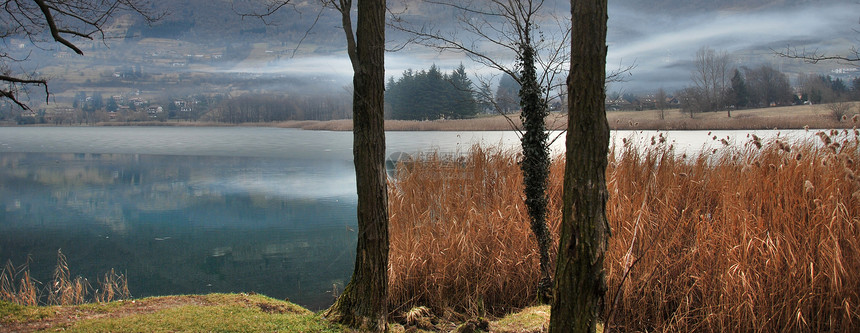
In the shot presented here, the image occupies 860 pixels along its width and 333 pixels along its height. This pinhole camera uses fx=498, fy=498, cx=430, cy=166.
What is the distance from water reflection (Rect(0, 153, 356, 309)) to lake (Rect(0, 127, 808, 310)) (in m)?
0.04

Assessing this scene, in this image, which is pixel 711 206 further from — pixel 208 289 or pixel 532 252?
pixel 208 289

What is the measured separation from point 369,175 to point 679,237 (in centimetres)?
352

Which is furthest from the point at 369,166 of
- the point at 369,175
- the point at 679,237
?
the point at 679,237

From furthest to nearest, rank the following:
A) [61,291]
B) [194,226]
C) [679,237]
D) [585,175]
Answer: [194,226] → [61,291] → [679,237] → [585,175]

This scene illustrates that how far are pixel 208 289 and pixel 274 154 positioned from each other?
23.6 meters

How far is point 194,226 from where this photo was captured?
12562 millimetres

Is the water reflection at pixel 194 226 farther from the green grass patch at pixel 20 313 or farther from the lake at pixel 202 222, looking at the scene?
the green grass patch at pixel 20 313

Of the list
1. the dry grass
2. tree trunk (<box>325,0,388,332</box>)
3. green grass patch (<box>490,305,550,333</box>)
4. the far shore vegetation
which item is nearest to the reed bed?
the far shore vegetation

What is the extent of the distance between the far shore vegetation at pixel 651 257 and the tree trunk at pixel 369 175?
0.79ft

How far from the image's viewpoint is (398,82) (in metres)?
31.7

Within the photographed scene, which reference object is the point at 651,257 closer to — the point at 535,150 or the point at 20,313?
the point at 535,150

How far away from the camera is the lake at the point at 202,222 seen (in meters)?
8.18

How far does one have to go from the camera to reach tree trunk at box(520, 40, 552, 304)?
4.84m

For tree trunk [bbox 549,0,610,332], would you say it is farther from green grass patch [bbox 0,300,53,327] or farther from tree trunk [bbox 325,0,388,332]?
green grass patch [bbox 0,300,53,327]
